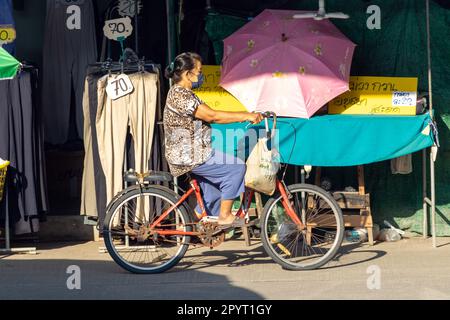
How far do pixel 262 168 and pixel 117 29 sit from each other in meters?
2.67

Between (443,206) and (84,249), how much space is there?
360 cm

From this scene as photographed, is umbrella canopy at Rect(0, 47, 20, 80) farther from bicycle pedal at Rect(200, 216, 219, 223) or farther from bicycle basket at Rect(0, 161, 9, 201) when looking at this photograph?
bicycle pedal at Rect(200, 216, 219, 223)

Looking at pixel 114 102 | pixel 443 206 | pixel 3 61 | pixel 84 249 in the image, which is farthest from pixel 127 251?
pixel 443 206

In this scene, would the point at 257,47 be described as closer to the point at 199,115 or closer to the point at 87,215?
the point at 199,115

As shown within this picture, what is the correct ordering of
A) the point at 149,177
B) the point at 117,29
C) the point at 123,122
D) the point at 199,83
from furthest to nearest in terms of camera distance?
the point at 117,29, the point at 123,122, the point at 199,83, the point at 149,177

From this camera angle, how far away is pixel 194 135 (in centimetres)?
893

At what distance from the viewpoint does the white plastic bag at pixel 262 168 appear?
8.87 m

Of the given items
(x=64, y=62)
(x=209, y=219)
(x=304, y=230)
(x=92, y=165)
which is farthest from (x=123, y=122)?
(x=304, y=230)

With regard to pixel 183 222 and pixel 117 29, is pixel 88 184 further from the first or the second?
pixel 117 29

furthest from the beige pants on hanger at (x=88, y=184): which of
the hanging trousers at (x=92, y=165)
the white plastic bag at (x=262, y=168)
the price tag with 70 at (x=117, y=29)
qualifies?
the white plastic bag at (x=262, y=168)

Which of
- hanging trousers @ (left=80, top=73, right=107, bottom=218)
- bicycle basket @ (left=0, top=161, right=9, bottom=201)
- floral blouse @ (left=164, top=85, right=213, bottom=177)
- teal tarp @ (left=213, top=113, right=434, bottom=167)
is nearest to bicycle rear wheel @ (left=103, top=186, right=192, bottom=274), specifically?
floral blouse @ (left=164, top=85, right=213, bottom=177)

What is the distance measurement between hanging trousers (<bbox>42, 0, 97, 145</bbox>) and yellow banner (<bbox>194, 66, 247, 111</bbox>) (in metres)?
1.70

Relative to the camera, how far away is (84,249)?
10.2 m

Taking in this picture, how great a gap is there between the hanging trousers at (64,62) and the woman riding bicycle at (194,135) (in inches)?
100
